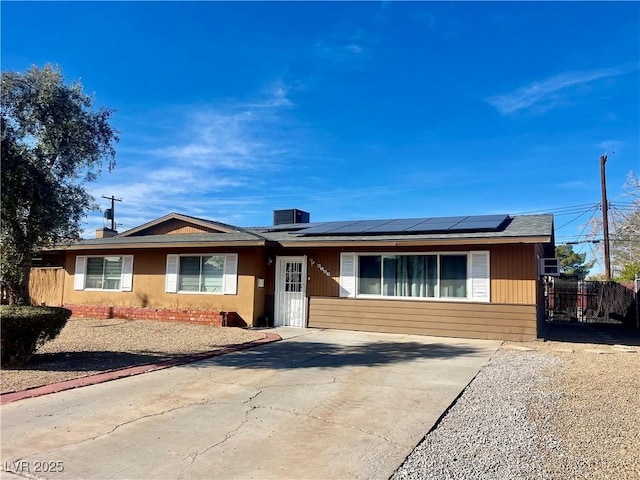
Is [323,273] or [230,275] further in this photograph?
[230,275]

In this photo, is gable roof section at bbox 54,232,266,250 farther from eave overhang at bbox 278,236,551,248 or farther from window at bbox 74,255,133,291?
eave overhang at bbox 278,236,551,248

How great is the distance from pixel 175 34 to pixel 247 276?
7063mm

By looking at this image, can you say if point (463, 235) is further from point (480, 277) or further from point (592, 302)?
point (592, 302)

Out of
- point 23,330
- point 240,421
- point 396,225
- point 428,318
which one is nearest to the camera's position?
point 240,421

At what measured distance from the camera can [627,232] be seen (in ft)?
79.8

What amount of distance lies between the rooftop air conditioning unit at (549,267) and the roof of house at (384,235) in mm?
688

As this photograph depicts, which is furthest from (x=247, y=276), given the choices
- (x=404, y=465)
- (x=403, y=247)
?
(x=404, y=465)

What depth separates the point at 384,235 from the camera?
12.8m

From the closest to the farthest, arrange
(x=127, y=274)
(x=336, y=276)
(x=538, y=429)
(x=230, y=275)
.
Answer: (x=538, y=429), (x=336, y=276), (x=230, y=275), (x=127, y=274)

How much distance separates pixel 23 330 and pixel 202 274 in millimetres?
7877

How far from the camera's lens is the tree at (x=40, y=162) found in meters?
7.13

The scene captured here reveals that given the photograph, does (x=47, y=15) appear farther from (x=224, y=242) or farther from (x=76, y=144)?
(x=224, y=242)

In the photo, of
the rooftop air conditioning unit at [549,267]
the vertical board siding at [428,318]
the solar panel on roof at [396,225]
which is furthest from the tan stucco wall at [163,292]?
the rooftop air conditioning unit at [549,267]

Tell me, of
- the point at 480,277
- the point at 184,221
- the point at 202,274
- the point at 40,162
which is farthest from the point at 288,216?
the point at 40,162
